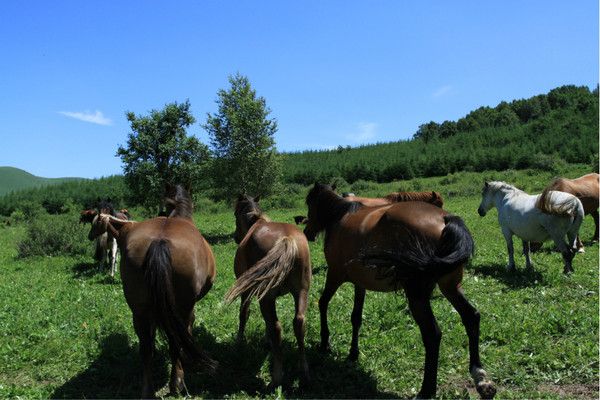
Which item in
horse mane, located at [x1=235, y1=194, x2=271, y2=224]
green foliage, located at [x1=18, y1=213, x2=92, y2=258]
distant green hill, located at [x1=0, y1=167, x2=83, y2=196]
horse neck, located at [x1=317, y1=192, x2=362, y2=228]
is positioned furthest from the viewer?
distant green hill, located at [x1=0, y1=167, x2=83, y2=196]

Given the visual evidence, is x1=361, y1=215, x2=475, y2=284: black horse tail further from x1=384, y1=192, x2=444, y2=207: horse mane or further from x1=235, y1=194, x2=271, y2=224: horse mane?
x1=384, y1=192, x2=444, y2=207: horse mane

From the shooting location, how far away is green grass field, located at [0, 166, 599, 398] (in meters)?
5.03

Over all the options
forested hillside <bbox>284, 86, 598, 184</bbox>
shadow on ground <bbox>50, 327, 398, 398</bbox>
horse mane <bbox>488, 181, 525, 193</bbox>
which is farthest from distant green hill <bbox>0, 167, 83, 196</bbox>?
shadow on ground <bbox>50, 327, 398, 398</bbox>

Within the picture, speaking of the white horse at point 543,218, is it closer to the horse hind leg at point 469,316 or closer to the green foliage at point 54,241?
the horse hind leg at point 469,316

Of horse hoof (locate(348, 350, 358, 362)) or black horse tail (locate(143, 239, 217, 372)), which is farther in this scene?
horse hoof (locate(348, 350, 358, 362))

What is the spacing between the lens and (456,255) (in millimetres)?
4359

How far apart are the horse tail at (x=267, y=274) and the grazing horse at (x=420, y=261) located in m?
0.81

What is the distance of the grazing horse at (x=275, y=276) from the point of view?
5078mm

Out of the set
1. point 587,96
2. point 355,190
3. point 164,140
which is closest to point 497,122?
point 587,96

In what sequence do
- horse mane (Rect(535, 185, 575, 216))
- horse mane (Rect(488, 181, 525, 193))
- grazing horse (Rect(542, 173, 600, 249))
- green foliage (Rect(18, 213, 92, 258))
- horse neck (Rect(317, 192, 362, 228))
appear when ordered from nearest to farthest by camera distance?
horse neck (Rect(317, 192, 362, 228))
horse mane (Rect(535, 185, 575, 216))
horse mane (Rect(488, 181, 525, 193))
grazing horse (Rect(542, 173, 600, 249))
green foliage (Rect(18, 213, 92, 258))

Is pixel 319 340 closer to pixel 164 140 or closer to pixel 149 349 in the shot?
pixel 149 349

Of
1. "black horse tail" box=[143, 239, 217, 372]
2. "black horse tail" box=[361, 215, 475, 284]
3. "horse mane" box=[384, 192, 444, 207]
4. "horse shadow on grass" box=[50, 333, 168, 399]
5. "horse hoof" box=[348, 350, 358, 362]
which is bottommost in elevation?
"horse shadow on grass" box=[50, 333, 168, 399]

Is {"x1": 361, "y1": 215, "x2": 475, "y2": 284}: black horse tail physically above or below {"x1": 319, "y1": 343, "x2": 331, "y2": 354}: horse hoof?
above

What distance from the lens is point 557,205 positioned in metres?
8.81
